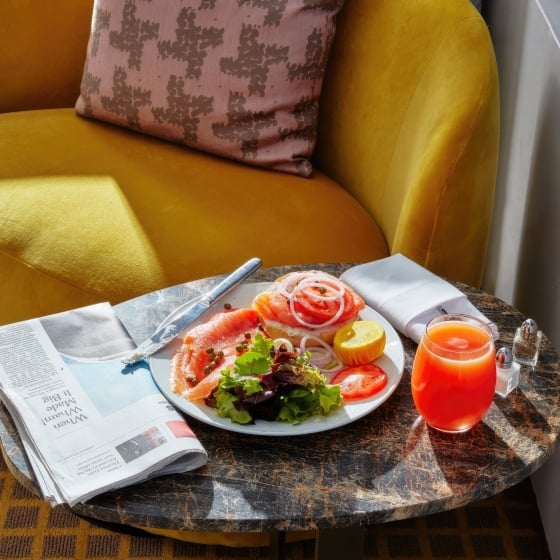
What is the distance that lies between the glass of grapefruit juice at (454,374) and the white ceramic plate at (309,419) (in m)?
0.06

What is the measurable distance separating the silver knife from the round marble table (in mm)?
137

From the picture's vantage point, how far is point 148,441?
3.42 feet

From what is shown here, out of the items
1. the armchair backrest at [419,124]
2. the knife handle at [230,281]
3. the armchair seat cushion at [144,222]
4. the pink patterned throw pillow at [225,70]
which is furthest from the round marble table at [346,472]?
the pink patterned throw pillow at [225,70]

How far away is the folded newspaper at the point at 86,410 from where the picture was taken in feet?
3.30

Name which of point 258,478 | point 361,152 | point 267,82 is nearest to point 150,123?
point 267,82

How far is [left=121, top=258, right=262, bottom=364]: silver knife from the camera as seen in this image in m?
1.21

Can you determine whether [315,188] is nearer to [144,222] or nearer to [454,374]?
[144,222]

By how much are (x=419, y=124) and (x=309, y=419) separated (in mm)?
780

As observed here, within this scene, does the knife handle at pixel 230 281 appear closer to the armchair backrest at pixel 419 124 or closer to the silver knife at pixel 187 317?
the silver knife at pixel 187 317

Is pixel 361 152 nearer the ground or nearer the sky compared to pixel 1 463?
nearer the sky

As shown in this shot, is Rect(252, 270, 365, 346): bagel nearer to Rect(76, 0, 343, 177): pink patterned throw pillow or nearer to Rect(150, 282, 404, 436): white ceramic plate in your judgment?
Rect(150, 282, 404, 436): white ceramic plate

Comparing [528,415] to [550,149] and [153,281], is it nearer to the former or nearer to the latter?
[550,149]

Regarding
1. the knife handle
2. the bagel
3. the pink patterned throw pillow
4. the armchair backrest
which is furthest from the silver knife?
the pink patterned throw pillow

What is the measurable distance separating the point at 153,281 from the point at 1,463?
22.5 inches
